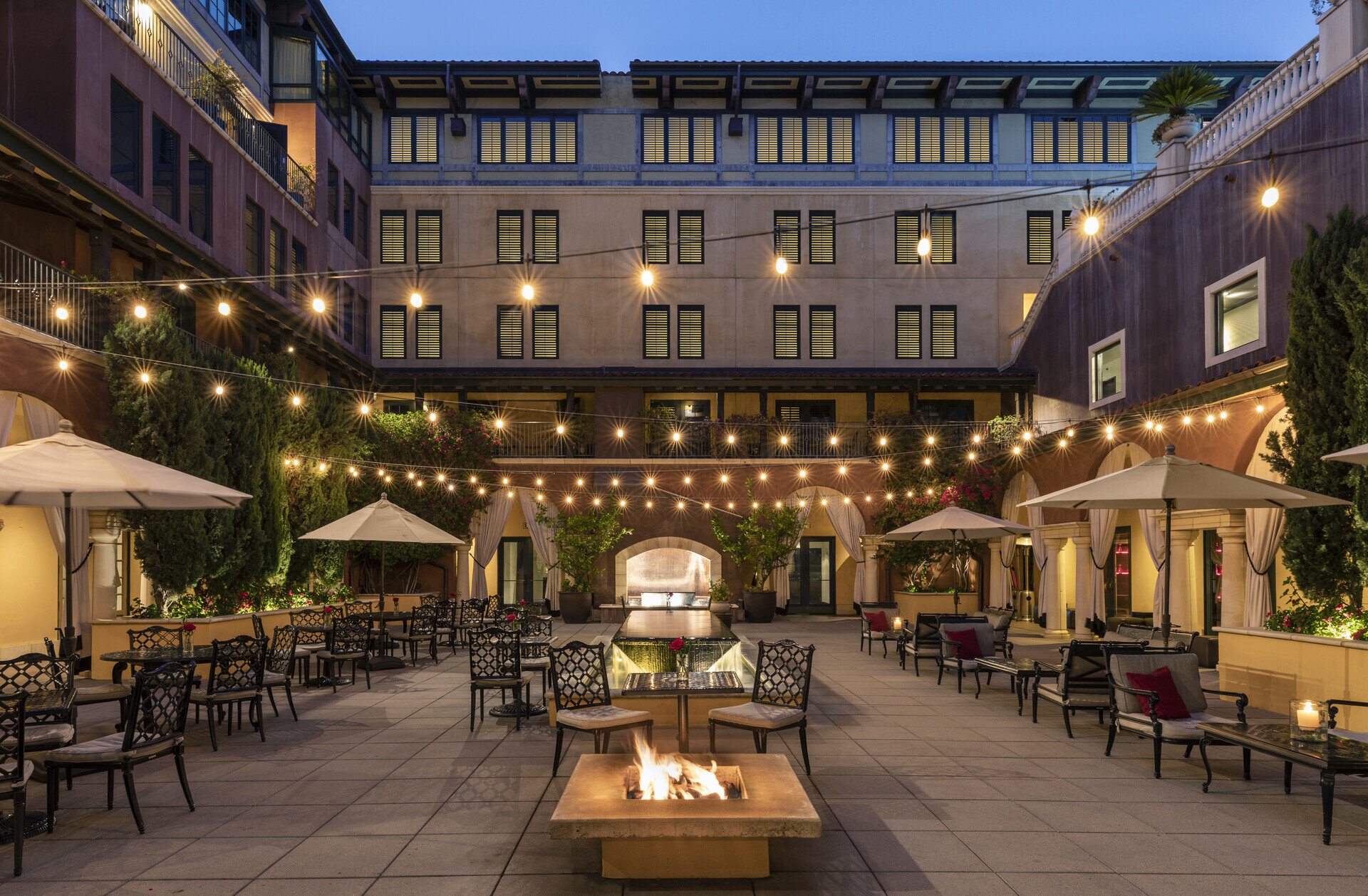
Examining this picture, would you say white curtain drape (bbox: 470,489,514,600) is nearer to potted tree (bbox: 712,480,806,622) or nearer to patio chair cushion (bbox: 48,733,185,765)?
potted tree (bbox: 712,480,806,622)

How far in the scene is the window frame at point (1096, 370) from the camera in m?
17.5

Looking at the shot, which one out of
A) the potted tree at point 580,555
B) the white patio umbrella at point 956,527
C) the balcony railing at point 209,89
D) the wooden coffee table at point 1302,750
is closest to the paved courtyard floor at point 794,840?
the wooden coffee table at point 1302,750

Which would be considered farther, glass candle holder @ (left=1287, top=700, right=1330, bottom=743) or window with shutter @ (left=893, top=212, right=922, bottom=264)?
window with shutter @ (left=893, top=212, right=922, bottom=264)

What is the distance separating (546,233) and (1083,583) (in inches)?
644

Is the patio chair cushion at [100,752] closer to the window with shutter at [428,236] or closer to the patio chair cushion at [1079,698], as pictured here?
the patio chair cushion at [1079,698]

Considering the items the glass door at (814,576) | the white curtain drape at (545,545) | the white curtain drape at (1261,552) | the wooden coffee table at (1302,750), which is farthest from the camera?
the glass door at (814,576)

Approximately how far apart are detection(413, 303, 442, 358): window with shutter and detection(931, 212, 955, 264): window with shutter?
45.5 ft

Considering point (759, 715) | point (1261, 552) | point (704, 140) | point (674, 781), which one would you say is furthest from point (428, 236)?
point (674, 781)

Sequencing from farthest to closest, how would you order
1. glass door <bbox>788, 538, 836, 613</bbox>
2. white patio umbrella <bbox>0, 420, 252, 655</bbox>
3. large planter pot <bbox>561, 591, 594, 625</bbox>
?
glass door <bbox>788, 538, 836, 613</bbox>
large planter pot <bbox>561, 591, 594, 625</bbox>
white patio umbrella <bbox>0, 420, 252, 655</bbox>

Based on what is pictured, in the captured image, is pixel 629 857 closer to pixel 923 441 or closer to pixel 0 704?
pixel 0 704

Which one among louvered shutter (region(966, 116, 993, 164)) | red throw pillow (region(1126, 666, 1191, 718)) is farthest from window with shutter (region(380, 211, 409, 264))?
red throw pillow (region(1126, 666, 1191, 718))

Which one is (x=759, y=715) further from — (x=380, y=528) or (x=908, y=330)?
(x=908, y=330)

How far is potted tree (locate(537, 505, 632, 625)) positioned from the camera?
70.8 ft

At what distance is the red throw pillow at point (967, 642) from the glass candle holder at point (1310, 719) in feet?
17.9
